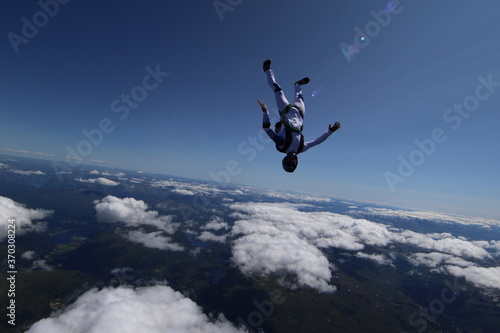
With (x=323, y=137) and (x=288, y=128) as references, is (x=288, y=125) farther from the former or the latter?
(x=323, y=137)

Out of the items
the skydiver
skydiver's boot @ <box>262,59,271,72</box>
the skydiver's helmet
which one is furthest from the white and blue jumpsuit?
the skydiver's helmet

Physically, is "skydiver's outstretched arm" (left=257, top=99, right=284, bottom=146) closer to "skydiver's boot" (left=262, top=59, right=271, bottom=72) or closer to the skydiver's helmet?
the skydiver's helmet

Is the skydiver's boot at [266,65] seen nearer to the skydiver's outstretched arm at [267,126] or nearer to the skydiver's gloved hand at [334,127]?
the skydiver's outstretched arm at [267,126]

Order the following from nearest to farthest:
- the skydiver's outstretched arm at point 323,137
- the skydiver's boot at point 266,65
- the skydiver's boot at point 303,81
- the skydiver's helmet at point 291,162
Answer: the skydiver's helmet at point 291,162, the skydiver's outstretched arm at point 323,137, the skydiver's boot at point 266,65, the skydiver's boot at point 303,81

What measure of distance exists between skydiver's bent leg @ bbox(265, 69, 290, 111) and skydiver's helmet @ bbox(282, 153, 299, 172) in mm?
1738

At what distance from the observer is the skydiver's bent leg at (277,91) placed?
709cm

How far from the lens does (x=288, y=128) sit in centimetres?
644

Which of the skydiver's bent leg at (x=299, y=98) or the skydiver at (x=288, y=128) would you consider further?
the skydiver's bent leg at (x=299, y=98)

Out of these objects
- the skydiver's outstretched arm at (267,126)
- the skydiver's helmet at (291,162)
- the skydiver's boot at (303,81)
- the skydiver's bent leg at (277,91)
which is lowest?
the skydiver's helmet at (291,162)

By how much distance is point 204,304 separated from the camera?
161m

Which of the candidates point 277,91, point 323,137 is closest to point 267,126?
point 277,91

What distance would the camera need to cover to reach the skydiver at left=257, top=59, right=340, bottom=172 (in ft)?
21.1

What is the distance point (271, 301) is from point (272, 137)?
678ft

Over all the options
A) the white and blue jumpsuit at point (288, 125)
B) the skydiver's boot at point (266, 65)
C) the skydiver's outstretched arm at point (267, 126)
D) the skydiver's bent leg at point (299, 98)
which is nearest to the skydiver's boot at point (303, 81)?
the skydiver's bent leg at point (299, 98)
